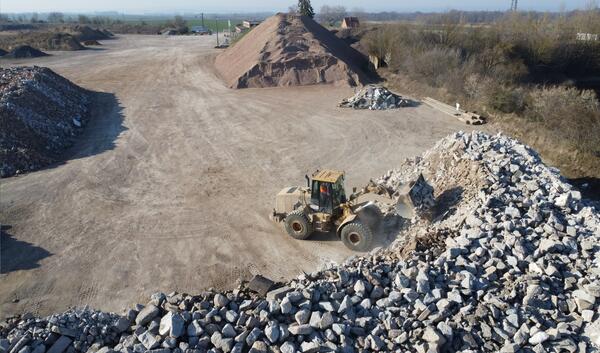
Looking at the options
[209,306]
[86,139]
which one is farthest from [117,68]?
[209,306]

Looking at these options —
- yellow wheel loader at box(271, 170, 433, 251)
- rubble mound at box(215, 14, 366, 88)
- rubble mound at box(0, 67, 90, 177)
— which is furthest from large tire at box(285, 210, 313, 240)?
rubble mound at box(215, 14, 366, 88)

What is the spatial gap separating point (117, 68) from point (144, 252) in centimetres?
2799

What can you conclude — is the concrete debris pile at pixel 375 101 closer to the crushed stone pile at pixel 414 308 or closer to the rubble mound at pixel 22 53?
the crushed stone pile at pixel 414 308

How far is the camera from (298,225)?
36.8 feet

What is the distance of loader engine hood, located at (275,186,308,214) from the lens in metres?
11.5

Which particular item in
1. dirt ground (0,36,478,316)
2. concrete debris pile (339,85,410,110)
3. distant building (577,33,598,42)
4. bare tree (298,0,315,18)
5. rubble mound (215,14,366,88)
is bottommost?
dirt ground (0,36,478,316)

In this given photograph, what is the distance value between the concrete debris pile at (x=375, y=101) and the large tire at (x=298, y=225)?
13.3m

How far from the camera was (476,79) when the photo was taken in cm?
2355

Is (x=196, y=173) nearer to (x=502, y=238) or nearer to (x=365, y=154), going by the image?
(x=365, y=154)

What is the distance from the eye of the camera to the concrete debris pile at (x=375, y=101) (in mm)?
23206

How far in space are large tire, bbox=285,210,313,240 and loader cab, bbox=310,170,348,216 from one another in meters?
0.38

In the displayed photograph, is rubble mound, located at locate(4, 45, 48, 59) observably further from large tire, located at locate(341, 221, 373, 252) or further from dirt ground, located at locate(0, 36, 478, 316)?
large tire, located at locate(341, 221, 373, 252)

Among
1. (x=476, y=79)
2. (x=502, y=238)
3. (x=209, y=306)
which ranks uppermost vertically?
(x=476, y=79)

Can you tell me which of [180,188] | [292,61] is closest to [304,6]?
[292,61]
